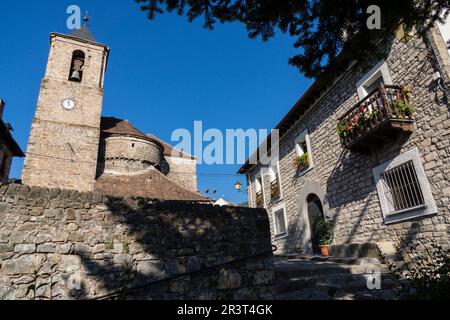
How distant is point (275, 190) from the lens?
12.4m

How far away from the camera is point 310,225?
32.4 feet

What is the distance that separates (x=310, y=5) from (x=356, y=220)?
246 inches

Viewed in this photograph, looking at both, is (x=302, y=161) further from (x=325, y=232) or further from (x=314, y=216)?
(x=325, y=232)

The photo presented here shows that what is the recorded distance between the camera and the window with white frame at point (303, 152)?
9.84m

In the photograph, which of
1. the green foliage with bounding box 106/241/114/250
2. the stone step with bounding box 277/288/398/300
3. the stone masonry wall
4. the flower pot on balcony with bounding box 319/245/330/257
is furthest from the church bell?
the stone step with bounding box 277/288/398/300

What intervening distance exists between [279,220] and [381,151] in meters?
6.55

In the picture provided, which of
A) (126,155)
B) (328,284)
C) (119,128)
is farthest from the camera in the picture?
(119,128)

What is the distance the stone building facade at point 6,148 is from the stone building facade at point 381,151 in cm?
1641

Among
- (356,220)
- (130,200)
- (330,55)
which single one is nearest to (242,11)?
(330,55)

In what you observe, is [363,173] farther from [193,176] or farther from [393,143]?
[193,176]

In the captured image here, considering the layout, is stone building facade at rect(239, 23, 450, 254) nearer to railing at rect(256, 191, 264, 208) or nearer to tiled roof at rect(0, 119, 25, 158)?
railing at rect(256, 191, 264, 208)

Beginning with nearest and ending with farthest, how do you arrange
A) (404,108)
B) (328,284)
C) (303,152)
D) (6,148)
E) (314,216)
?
(328,284), (404,108), (314,216), (303,152), (6,148)

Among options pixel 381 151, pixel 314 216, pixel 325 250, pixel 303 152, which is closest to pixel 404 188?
pixel 381 151

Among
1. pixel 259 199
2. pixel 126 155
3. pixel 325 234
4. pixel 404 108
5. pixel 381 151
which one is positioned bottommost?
pixel 325 234
